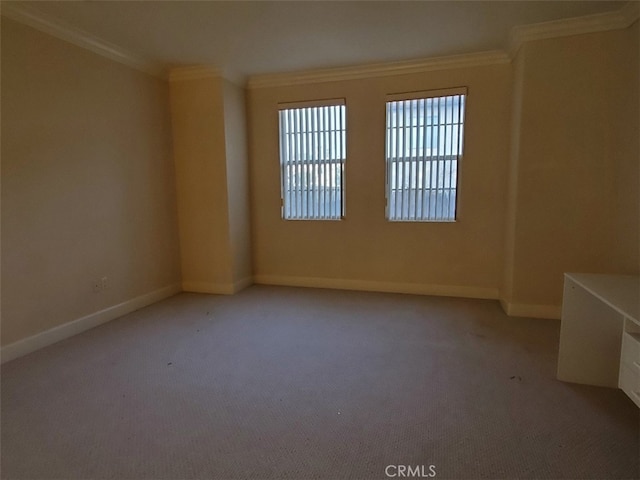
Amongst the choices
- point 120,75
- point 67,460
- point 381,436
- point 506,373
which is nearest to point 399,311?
point 506,373

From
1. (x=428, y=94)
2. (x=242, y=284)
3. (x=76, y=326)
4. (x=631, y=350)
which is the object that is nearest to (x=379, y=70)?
(x=428, y=94)

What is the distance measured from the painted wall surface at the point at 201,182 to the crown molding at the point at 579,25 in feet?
9.83

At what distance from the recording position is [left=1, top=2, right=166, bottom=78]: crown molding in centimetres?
246

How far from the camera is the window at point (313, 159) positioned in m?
4.08

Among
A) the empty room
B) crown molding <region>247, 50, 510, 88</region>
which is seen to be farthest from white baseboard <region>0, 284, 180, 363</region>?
crown molding <region>247, 50, 510, 88</region>

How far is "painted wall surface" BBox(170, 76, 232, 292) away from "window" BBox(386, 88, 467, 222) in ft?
6.43

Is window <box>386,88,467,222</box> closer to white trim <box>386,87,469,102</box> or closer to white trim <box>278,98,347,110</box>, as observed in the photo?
white trim <box>386,87,469,102</box>

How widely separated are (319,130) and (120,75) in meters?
2.12

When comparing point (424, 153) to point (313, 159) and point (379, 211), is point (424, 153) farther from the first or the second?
point (313, 159)

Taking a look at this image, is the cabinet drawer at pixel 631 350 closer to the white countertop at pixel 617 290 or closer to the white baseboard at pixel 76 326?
the white countertop at pixel 617 290

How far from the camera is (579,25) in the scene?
111 inches

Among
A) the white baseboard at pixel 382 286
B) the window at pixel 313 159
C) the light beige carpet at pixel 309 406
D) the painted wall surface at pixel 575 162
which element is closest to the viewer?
the light beige carpet at pixel 309 406

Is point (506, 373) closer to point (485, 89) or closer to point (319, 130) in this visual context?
point (485, 89)

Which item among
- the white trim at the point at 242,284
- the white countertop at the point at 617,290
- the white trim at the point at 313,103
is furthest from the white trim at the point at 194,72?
the white countertop at the point at 617,290
